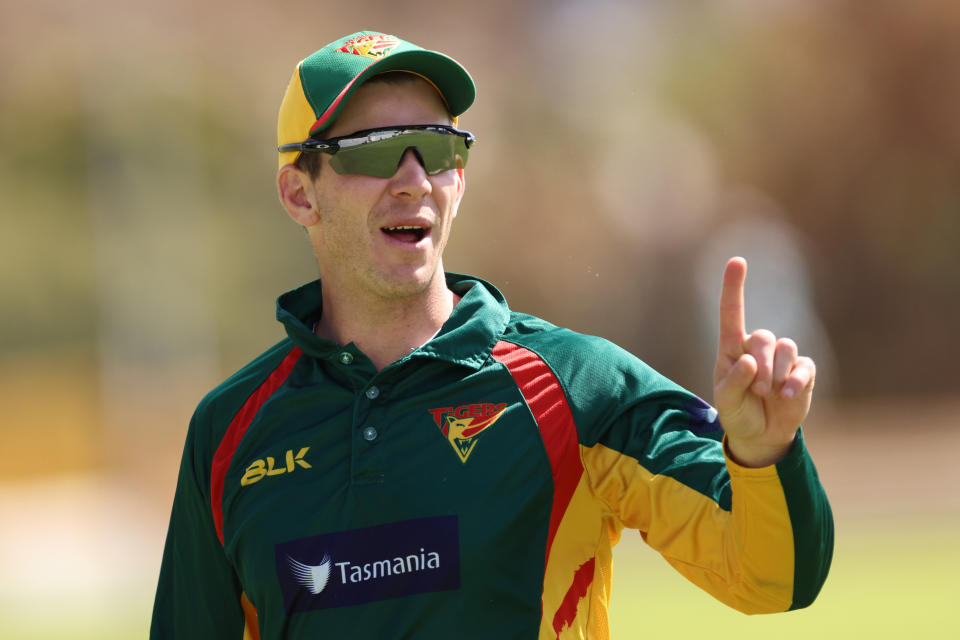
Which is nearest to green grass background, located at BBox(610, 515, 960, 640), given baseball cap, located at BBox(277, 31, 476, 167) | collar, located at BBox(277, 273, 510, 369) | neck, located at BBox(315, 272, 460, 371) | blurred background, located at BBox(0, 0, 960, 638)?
blurred background, located at BBox(0, 0, 960, 638)

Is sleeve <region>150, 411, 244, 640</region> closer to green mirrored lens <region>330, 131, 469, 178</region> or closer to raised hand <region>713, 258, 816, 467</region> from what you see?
green mirrored lens <region>330, 131, 469, 178</region>

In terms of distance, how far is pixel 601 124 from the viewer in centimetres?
2555

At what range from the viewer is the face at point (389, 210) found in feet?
10.3

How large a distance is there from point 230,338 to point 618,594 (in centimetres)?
1361

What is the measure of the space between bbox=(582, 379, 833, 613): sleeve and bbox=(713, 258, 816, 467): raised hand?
0.05 meters

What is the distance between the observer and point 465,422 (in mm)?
2943

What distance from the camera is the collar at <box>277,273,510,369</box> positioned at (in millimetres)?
2994

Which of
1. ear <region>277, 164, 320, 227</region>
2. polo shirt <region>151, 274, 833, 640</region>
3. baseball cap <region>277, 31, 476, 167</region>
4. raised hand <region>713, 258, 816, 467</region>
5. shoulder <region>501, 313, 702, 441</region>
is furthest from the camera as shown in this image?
ear <region>277, 164, 320, 227</region>

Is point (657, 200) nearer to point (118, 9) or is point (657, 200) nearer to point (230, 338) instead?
point (230, 338)

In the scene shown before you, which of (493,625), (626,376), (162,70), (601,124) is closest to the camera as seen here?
(493,625)

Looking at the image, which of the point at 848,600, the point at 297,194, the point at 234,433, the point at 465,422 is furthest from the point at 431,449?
the point at 848,600

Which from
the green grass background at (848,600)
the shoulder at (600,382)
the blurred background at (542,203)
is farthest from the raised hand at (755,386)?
the blurred background at (542,203)

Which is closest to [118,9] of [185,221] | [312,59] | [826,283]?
[185,221]

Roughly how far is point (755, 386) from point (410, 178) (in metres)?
1.18
